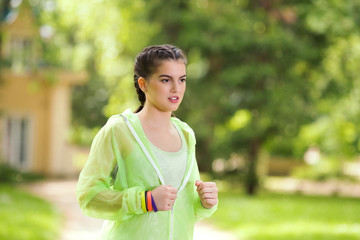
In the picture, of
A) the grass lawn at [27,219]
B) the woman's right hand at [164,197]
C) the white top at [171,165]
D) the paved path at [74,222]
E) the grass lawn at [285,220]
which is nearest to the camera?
the woman's right hand at [164,197]

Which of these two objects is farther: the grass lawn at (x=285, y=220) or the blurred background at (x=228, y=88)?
the blurred background at (x=228, y=88)

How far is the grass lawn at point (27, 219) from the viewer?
9484mm

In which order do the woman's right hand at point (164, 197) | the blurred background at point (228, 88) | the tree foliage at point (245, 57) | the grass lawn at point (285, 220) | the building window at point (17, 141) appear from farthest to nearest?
the building window at point (17, 141), the tree foliage at point (245, 57), the blurred background at point (228, 88), the grass lawn at point (285, 220), the woman's right hand at point (164, 197)

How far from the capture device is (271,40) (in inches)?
685

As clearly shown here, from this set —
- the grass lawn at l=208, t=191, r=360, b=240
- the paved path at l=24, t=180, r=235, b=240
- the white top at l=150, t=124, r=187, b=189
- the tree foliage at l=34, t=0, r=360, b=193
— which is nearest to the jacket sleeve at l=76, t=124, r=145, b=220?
the white top at l=150, t=124, r=187, b=189

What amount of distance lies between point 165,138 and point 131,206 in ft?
1.30

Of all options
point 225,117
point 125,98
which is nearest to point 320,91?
point 225,117

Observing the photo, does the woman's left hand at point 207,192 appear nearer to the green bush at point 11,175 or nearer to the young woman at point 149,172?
the young woman at point 149,172

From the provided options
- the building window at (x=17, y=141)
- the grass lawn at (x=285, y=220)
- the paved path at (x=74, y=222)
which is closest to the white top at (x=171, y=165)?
the grass lawn at (x=285, y=220)

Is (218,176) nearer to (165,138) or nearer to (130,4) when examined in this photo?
(130,4)

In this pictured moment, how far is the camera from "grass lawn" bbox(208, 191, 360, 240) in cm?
1052

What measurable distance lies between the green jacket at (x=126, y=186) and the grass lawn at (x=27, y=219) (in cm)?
665

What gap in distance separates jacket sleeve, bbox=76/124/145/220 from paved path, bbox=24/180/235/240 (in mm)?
7998

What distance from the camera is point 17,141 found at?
905 inches
